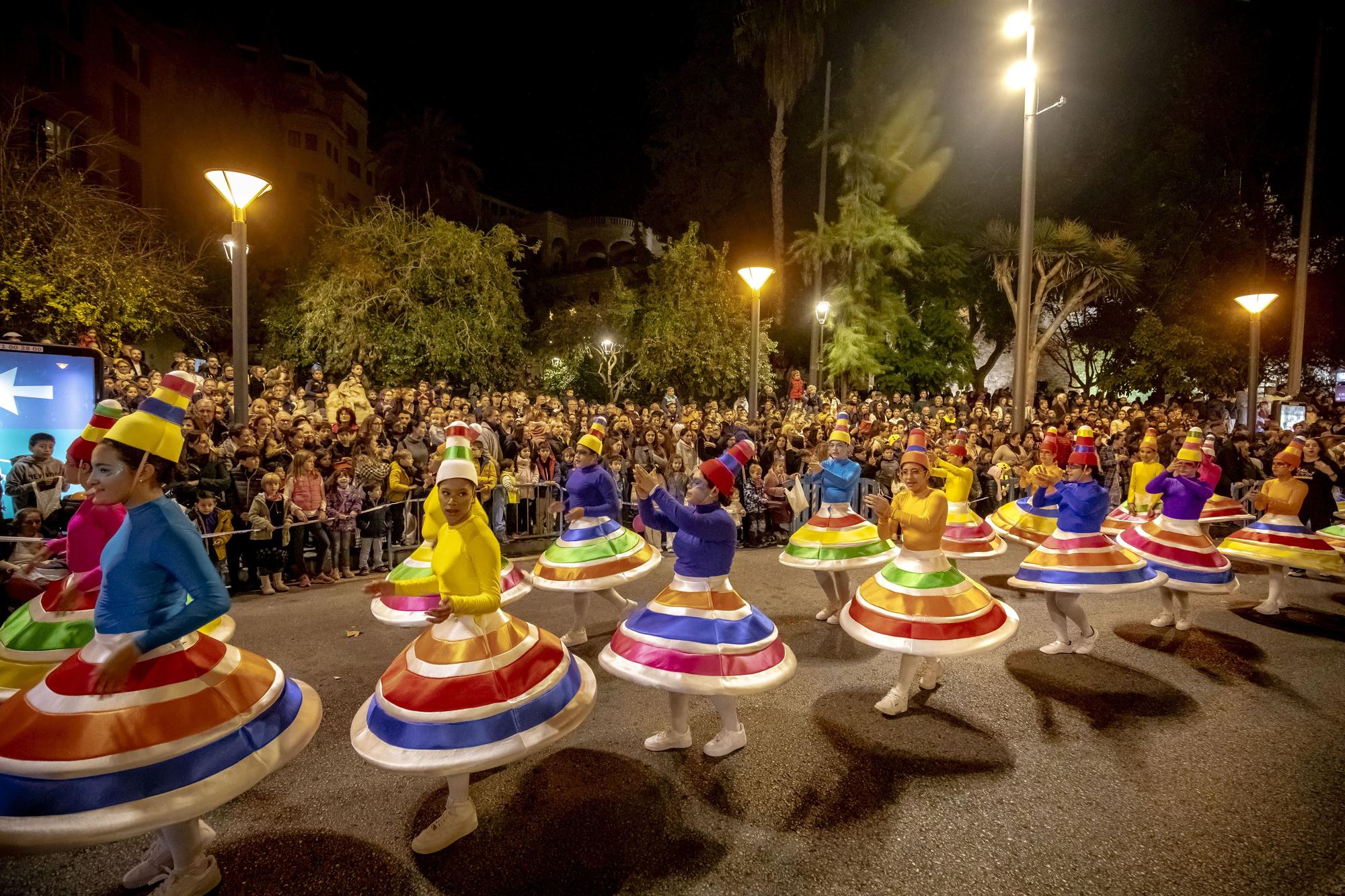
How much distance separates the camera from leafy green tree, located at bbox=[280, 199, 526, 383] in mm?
17828

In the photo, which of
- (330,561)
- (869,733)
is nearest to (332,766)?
(869,733)

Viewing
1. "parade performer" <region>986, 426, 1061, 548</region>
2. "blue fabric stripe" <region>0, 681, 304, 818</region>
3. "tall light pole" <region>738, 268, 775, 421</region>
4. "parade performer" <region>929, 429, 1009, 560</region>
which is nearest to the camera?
"blue fabric stripe" <region>0, 681, 304, 818</region>

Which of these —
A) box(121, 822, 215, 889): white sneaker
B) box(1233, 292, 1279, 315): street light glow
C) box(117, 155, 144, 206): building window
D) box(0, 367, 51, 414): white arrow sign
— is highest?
box(117, 155, 144, 206): building window

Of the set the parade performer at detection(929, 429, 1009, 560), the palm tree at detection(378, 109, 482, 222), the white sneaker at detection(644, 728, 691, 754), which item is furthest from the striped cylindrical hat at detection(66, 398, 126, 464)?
the palm tree at detection(378, 109, 482, 222)

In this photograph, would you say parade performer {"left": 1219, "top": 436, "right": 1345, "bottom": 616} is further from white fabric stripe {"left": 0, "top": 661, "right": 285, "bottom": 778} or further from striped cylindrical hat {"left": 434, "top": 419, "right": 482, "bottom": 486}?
white fabric stripe {"left": 0, "top": 661, "right": 285, "bottom": 778}

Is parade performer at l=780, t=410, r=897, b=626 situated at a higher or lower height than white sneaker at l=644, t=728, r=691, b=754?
higher

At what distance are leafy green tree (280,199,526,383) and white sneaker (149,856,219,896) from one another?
53.6 feet

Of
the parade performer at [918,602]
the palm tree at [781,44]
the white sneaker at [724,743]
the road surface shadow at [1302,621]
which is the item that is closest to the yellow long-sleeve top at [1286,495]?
the road surface shadow at [1302,621]

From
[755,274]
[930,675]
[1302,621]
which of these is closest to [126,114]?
[755,274]

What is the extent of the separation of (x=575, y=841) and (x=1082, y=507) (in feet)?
16.2

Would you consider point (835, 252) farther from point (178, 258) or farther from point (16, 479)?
point (16, 479)

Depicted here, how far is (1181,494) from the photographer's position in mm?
6582

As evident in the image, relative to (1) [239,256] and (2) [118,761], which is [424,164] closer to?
(1) [239,256]

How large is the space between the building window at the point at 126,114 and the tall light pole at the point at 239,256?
22179mm
